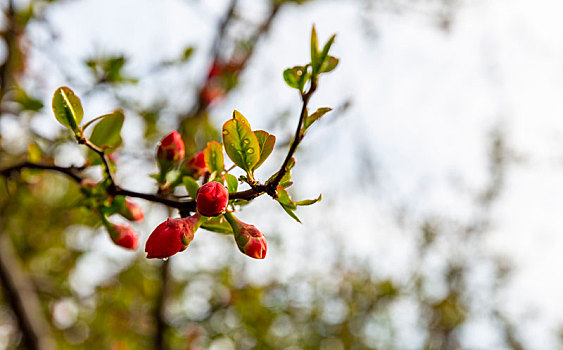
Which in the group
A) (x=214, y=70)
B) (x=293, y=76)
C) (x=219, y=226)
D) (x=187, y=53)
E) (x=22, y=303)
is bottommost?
(x=22, y=303)

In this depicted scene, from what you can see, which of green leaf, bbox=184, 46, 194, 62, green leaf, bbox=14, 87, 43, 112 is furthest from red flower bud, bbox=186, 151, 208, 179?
green leaf, bbox=184, 46, 194, 62

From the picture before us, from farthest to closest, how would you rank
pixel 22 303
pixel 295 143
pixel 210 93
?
pixel 210 93 → pixel 22 303 → pixel 295 143

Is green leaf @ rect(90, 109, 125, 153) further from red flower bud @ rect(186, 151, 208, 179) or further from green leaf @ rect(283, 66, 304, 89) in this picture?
green leaf @ rect(283, 66, 304, 89)

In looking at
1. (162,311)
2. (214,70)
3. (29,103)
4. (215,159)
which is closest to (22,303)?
(162,311)

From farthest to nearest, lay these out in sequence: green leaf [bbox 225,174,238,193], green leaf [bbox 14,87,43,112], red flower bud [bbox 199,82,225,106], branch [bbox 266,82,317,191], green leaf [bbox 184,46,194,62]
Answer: red flower bud [bbox 199,82,225,106] < green leaf [bbox 184,46,194,62] < green leaf [bbox 14,87,43,112] < green leaf [bbox 225,174,238,193] < branch [bbox 266,82,317,191]

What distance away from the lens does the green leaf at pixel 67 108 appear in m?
0.66

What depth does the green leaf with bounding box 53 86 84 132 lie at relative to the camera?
0.66m

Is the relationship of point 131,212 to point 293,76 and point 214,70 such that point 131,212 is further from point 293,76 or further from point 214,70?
point 214,70

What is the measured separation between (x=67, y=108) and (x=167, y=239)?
9.5 inches

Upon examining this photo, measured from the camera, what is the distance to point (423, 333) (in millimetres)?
5430

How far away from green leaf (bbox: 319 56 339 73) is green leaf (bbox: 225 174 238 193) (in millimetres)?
180

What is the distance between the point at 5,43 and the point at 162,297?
130cm

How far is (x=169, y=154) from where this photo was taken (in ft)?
2.56

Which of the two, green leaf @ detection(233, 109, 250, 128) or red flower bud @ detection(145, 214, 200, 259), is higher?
green leaf @ detection(233, 109, 250, 128)
